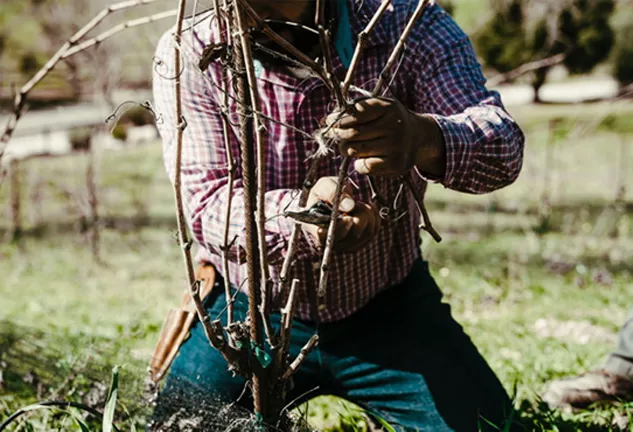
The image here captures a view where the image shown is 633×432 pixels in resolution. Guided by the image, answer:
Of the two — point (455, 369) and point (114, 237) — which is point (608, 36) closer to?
point (114, 237)

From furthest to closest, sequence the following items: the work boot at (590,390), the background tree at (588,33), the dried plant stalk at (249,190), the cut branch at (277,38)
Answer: the background tree at (588,33), the work boot at (590,390), the dried plant stalk at (249,190), the cut branch at (277,38)

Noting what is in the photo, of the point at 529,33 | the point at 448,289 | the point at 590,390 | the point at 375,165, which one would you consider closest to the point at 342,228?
the point at 375,165

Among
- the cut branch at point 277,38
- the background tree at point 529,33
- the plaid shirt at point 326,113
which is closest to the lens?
the cut branch at point 277,38

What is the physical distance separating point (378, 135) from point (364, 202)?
0.48m

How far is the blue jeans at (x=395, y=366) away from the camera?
7.94 ft

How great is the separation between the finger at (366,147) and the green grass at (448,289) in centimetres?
52

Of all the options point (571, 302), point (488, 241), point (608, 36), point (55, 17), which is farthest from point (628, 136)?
point (571, 302)

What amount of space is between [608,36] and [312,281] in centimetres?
2101

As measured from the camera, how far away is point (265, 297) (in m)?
1.79

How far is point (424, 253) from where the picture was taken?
7633 millimetres

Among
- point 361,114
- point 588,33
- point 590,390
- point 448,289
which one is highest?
point 588,33

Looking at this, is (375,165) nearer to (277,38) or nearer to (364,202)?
(277,38)

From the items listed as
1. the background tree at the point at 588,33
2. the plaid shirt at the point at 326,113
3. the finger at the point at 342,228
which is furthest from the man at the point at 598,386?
the background tree at the point at 588,33

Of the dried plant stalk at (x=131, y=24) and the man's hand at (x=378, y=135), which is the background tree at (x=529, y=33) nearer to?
the dried plant stalk at (x=131, y=24)
